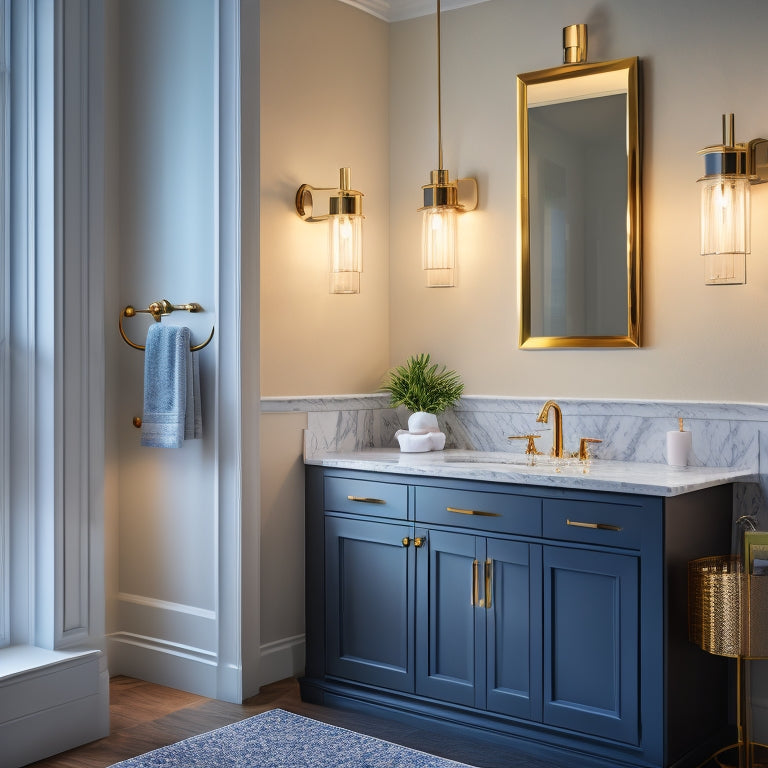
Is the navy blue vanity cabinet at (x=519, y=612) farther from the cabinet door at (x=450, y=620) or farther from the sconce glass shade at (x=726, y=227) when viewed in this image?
the sconce glass shade at (x=726, y=227)

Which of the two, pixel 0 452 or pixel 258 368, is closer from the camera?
pixel 0 452

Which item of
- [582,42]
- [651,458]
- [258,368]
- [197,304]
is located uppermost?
[582,42]

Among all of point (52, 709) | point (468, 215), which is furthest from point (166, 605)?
point (468, 215)

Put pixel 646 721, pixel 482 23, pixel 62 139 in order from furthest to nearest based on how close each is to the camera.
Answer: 1. pixel 482 23
2. pixel 62 139
3. pixel 646 721

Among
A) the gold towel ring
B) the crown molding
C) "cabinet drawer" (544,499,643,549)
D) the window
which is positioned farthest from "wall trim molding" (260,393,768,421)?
the crown molding

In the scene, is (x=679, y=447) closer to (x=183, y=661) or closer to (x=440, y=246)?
(x=440, y=246)

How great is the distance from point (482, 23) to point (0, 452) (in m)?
2.36

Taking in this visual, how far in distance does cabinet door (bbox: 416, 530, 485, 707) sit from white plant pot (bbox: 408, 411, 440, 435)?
1.92 ft

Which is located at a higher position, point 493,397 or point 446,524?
point 493,397

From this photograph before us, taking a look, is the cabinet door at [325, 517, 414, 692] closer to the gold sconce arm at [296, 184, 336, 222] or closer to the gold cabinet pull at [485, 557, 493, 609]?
the gold cabinet pull at [485, 557, 493, 609]

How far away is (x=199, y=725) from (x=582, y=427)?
1.65 m

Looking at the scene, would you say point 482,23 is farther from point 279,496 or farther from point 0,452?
point 0,452

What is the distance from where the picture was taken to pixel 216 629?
3.43 m

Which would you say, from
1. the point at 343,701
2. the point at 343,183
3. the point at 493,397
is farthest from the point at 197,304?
the point at 343,701
